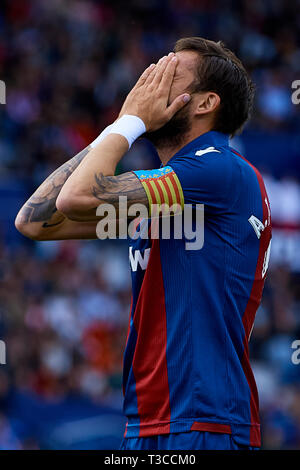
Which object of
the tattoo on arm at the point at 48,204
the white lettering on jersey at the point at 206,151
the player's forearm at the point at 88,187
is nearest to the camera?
the player's forearm at the point at 88,187

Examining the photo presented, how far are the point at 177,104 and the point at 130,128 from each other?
243 millimetres

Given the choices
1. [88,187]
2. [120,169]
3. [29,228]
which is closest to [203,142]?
[88,187]

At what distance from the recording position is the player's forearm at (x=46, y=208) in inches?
157

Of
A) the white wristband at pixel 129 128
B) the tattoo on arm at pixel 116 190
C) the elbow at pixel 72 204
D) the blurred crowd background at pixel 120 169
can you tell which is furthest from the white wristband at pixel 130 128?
the blurred crowd background at pixel 120 169

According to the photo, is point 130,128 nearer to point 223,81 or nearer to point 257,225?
point 223,81

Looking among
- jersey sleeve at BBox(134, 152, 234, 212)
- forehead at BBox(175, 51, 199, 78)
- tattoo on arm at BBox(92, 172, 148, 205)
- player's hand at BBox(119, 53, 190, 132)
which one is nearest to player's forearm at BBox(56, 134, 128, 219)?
Answer: tattoo on arm at BBox(92, 172, 148, 205)

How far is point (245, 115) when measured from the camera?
147 inches

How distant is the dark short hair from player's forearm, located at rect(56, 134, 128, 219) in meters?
0.59

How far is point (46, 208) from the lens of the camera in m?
3.99

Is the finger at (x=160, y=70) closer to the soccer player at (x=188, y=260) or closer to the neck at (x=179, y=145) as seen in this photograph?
the soccer player at (x=188, y=260)

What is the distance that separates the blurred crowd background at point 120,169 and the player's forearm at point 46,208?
220 inches
